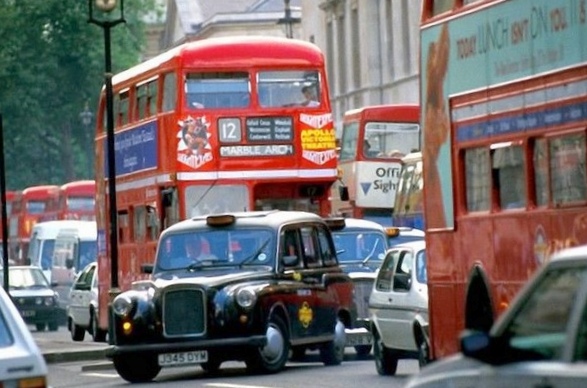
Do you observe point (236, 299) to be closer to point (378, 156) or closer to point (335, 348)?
point (335, 348)

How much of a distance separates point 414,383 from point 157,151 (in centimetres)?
2434

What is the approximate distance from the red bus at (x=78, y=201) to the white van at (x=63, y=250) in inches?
239

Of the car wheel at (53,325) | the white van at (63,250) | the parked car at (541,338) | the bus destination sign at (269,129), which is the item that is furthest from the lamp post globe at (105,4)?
the parked car at (541,338)

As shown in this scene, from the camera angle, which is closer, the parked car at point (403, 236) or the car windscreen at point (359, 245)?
the car windscreen at point (359, 245)

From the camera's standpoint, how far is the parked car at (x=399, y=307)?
2364 cm

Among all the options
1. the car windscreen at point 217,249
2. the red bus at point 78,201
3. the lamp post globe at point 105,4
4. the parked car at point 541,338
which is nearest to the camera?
the parked car at point 541,338

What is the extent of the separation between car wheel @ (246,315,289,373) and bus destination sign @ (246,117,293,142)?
347 inches

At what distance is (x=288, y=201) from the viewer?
34500mm

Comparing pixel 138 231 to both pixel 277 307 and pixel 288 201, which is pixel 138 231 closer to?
pixel 288 201

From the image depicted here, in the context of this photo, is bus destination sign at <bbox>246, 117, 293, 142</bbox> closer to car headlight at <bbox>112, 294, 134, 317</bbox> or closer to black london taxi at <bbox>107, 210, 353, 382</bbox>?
black london taxi at <bbox>107, 210, 353, 382</bbox>

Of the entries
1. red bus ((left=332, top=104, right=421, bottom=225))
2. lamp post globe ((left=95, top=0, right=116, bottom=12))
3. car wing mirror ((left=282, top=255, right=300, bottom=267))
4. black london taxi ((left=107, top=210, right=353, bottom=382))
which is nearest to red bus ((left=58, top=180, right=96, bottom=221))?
red bus ((left=332, top=104, right=421, bottom=225))

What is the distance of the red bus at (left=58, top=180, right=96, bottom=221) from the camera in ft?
237

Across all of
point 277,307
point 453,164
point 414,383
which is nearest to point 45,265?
point 277,307

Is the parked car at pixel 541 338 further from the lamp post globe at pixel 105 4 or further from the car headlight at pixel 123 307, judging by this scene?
the lamp post globe at pixel 105 4
